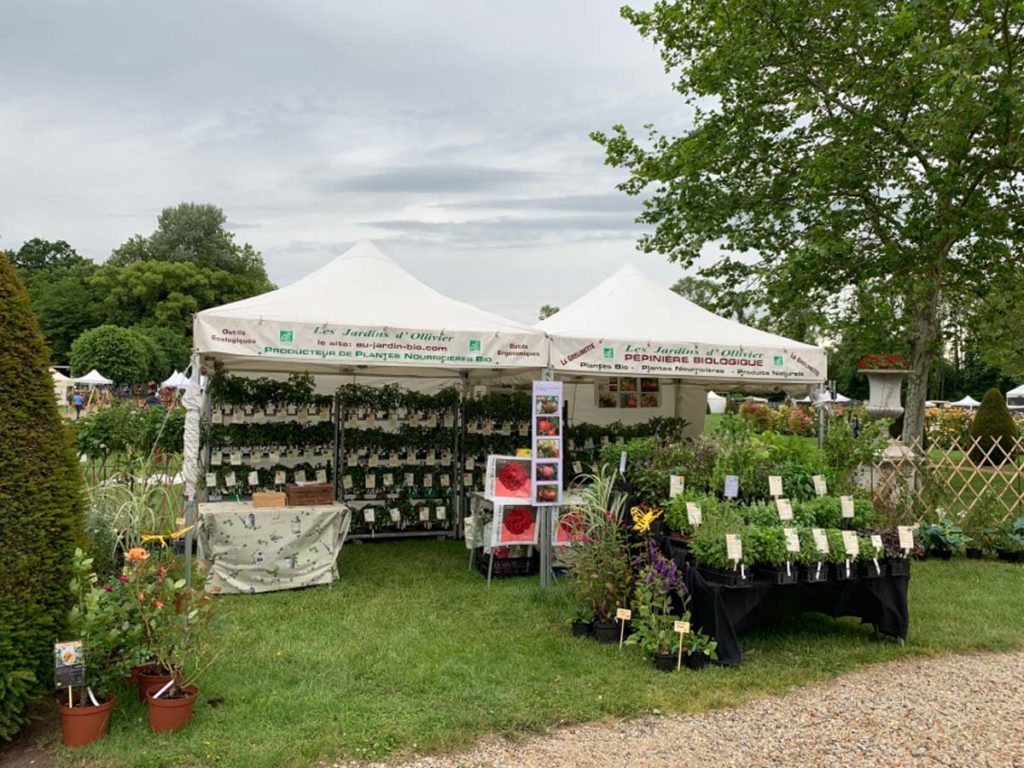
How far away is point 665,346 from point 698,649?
3.04 meters

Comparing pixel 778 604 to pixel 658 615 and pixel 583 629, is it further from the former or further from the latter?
pixel 583 629

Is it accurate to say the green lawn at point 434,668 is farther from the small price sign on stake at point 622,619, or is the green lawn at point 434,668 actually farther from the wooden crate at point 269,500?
the wooden crate at point 269,500

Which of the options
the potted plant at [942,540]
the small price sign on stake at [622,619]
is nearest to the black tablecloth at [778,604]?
the small price sign on stake at [622,619]

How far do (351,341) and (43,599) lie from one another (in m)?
3.03

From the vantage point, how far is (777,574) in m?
4.74

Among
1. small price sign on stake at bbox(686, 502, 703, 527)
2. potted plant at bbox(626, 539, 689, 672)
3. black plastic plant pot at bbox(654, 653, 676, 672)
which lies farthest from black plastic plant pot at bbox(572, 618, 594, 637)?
small price sign on stake at bbox(686, 502, 703, 527)

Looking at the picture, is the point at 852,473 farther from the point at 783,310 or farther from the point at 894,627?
the point at 783,310

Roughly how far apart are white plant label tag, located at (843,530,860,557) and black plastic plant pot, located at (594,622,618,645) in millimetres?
1509

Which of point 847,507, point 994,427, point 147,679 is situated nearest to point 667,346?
point 847,507

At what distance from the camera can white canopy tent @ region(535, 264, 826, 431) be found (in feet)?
22.5

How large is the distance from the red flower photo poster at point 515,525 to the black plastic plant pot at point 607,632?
67.9 inches

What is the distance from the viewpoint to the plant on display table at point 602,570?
5.12 meters

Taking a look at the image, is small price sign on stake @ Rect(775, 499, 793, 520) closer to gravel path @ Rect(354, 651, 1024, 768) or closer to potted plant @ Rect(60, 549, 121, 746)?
gravel path @ Rect(354, 651, 1024, 768)

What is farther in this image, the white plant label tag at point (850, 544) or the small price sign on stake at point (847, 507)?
the small price sign on stake at point (847, 507)
